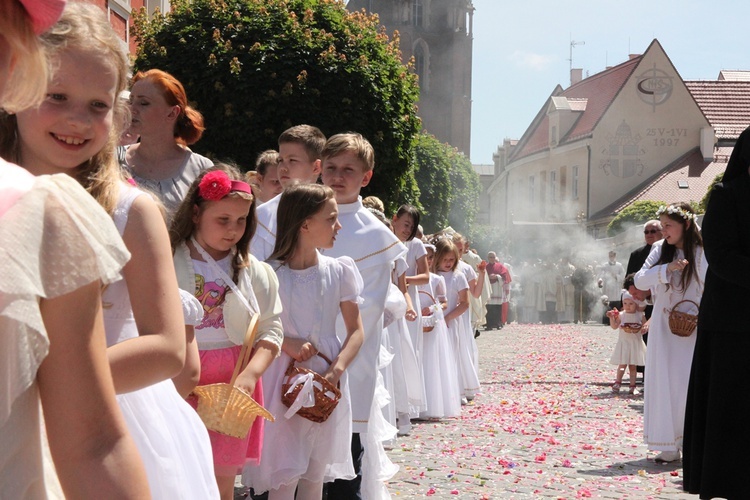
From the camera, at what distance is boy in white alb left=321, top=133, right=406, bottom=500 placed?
20.3 feet

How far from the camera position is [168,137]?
5.48 metres

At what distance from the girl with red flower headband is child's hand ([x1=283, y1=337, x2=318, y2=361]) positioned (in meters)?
0.64

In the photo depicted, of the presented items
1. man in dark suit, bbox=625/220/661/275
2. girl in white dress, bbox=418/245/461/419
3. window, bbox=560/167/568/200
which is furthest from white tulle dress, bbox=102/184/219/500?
window, bbox=560/167/568/200

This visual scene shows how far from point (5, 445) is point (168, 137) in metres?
4.09

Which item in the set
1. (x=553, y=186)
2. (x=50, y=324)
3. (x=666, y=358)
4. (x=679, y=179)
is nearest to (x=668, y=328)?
(x=666, y=358)

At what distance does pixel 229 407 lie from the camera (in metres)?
4.26

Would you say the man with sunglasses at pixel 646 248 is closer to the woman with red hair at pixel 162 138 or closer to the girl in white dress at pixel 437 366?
the girl in white dress at pixel 437 366

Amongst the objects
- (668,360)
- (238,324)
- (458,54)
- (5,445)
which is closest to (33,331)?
(5,445)

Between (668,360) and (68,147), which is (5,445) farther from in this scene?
(668,360)

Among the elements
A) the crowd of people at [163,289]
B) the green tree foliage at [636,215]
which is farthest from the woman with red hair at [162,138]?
the green tree foliage at [636,215]

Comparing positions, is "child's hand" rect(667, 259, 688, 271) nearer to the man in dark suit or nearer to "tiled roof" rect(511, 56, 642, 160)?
the man in dark suit

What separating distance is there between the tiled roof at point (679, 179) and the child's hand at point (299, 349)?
52005mm

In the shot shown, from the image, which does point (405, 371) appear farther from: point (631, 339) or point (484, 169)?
point (484, 169)

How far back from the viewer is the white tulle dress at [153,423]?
8.09 feet
